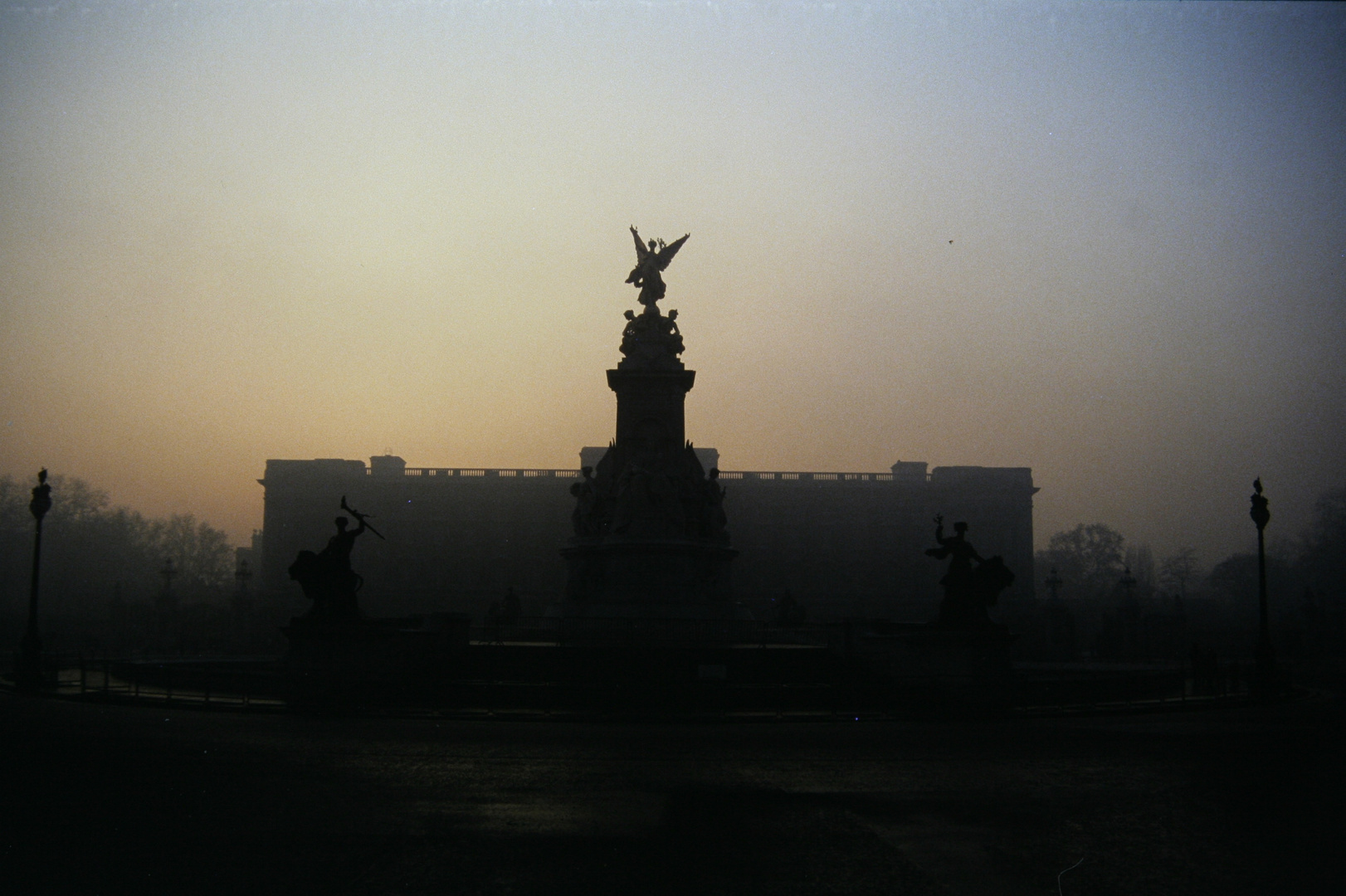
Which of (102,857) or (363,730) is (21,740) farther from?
(102,857)

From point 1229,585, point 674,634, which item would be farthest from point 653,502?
point 1229,585

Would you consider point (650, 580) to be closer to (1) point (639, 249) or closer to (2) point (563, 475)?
(1) point (639, 249)

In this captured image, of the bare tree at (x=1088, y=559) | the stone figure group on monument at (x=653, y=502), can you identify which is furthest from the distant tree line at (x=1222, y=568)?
the stone figure group on monument at (x=653, y=502)

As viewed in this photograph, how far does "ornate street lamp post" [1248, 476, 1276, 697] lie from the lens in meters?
24.8

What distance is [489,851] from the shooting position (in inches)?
333

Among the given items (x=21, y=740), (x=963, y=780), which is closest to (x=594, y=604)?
(x=21, y=740)

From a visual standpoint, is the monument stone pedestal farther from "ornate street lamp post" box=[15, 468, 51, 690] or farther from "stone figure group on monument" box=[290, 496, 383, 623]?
"ornate street lamp post" box=[15, 468, 51, 690]

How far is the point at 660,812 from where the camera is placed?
1016 cm

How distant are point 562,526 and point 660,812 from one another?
93.0 m

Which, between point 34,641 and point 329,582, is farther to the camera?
point 34,641

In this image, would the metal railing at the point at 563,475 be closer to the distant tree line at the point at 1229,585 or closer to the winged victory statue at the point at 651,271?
the distant tree line at the point at 1229,585

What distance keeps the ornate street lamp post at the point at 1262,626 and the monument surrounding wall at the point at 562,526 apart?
240 feet

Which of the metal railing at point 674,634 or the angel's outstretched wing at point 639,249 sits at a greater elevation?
the angel's outstretched wing at point 639,249

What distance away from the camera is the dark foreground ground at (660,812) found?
780 cm
